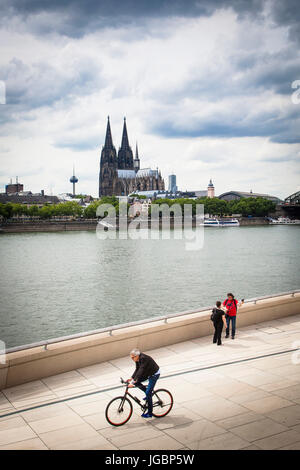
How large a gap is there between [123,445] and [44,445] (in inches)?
34.6

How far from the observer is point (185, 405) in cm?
566

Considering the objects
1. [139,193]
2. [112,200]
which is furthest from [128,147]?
[112,200]

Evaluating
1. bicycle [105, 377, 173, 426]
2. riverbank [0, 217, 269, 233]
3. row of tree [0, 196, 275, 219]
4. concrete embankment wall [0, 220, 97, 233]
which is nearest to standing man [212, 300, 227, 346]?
bicycle [105, 377, 173, 426]

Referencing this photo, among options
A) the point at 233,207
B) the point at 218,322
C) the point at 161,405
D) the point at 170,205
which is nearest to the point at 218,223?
the point at 170,205

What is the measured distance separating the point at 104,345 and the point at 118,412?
2236mm

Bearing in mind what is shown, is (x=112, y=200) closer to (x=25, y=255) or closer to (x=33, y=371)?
(x=25, y=255)

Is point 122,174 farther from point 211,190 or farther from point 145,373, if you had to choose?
point 145,373

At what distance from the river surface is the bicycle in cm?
965

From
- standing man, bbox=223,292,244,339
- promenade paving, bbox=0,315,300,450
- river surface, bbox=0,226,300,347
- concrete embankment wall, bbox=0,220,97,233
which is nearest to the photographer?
promenade paving, bbox=0,315,300,450

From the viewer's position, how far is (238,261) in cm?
3631

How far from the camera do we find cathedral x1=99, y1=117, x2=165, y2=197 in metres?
165

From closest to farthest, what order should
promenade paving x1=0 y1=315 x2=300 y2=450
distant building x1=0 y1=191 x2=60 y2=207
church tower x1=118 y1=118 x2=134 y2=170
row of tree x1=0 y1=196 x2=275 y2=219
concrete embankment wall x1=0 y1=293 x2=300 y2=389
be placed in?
1. promenade paving x1=0 y1=315 x2=300 y2=450
2. concrete embankment wall x1=0 y1=293 x2=300 y2=389
3. row of tree x1=0 y1=196 x2=275 y2=219
4. distant building x1=0 y1=191 x2=60 y2=207
5. church tower x1=118 y1=118 x2=134 y2=170

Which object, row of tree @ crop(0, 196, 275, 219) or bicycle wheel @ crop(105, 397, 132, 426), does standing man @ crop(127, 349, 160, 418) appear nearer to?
bicycle wheel @ crop(105, 397, 132, 426)

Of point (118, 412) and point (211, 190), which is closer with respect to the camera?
point (118, 412)
